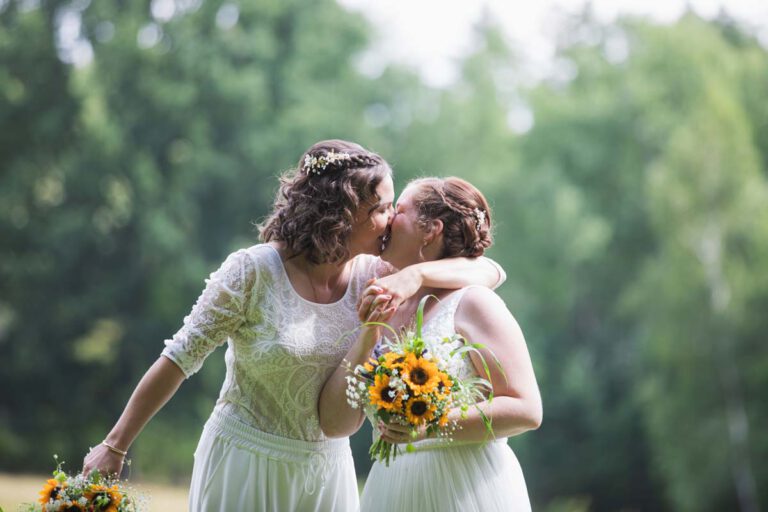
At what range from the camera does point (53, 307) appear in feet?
70.3

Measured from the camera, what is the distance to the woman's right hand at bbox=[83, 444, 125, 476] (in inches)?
125

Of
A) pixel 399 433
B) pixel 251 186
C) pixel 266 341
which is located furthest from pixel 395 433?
pixel 251 186

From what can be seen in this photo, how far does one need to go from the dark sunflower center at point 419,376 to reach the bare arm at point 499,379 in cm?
19

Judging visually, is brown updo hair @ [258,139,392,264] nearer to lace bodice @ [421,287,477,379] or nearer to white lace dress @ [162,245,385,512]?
white lace dress @ [162,245,385,512]

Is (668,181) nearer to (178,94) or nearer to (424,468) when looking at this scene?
(178,94)

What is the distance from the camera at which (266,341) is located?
10.7ft

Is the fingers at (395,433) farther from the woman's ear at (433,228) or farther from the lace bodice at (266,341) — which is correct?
the woman's ear at (433,228)

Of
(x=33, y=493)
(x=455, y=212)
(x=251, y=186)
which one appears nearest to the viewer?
(x=455, y=212)

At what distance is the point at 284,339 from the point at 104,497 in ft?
2.66

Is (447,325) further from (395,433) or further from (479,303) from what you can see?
(395,433)

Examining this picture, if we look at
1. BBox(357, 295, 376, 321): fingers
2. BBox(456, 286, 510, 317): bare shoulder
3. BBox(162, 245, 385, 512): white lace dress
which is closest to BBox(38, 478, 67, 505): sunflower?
BBox(162, 245, 385, 512): white lace dress

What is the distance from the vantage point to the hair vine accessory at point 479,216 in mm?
3447

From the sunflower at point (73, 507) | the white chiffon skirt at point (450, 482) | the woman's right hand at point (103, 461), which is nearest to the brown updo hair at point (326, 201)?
the white chiffon skirt at point (450, 482)

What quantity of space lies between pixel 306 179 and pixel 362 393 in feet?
2.70
